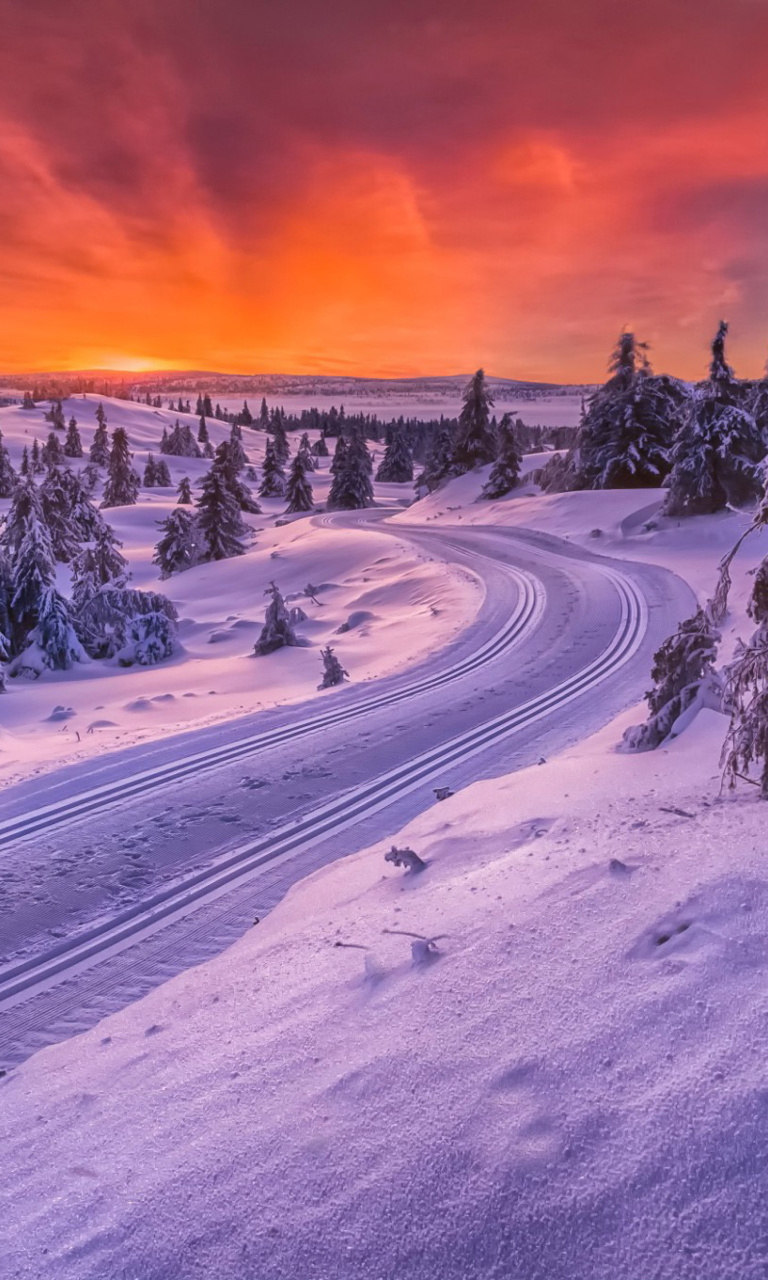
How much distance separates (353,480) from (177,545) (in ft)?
79.8

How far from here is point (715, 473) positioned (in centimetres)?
3044

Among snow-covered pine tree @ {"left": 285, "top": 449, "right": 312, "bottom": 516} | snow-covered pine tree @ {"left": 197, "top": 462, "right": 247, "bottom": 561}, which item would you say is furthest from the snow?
snow-covered pine tree @ {"left": 285, "top": 449, "right": 312, "bottom": 516}

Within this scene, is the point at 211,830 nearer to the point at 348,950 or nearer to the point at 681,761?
the point at 348,950

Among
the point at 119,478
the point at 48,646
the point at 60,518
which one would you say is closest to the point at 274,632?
the point at 48,646

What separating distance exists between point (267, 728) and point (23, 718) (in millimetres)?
7216

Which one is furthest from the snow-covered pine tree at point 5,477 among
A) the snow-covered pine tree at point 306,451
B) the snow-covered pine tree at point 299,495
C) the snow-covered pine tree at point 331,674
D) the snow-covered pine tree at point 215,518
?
the snow-covered pine tree at point 331,674

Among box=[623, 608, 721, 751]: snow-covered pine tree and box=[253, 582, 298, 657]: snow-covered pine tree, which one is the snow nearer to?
box=[623, 608, 721, 751]: snow-covered pine tree

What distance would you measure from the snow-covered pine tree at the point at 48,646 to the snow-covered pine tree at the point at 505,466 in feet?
111

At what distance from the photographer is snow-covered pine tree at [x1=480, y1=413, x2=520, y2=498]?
48969mm

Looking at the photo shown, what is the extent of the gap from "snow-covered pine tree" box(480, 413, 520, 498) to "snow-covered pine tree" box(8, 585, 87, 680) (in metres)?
34.0

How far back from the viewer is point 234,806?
938cm

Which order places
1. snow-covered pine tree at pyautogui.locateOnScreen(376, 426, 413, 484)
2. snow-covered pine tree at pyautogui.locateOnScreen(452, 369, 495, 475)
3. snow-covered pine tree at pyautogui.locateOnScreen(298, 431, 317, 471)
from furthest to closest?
snow-covered pine tree at pyautogui.locateOnScreen(376, 426, 413, 484), snow-covered pine tree at pyautogui.locateOnScreen(298, 431, 317, 471), snow-covered pine tree at pyautogui.locateOnScreen(452, 369, 495, 475)

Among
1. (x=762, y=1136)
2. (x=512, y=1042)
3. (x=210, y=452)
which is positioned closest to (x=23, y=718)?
(x=512, y=1042)

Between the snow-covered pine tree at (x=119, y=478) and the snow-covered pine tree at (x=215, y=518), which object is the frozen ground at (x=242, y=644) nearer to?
the snow-covered pine tree at (x=215, y=518)
